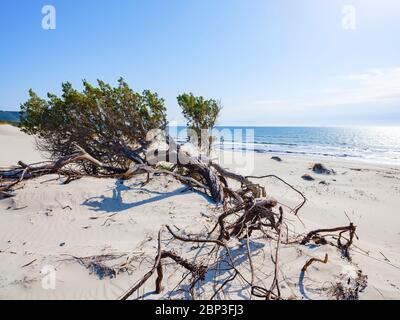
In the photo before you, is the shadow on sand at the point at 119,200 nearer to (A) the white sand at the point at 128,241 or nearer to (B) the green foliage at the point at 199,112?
(A) the white sand at the point at 128,241

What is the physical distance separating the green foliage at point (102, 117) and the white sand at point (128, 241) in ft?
7.37

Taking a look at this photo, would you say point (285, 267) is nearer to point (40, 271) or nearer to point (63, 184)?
point (40, 271)

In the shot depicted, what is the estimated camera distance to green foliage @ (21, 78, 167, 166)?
8.88 m

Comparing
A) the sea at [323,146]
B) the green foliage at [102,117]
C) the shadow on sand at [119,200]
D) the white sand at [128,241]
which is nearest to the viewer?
the white sand at [128,241]

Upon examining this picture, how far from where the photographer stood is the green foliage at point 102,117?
8.88m

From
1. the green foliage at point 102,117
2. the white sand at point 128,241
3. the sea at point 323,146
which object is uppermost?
the green foliage at point 102,117

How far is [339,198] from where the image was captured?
10.1 m

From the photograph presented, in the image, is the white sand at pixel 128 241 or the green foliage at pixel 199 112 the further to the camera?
the green foliage at pixel 199 112

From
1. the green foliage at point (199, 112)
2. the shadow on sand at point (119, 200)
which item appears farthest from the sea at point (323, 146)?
the shadow on sand at point (119, 200)

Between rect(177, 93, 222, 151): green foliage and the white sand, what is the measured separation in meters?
3.58

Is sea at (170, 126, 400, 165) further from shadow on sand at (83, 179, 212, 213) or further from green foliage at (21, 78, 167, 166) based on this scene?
shadow on sand at (83, 179, 212, 213)

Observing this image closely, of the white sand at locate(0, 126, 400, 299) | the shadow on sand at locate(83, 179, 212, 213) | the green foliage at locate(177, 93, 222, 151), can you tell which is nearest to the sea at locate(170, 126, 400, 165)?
the green foliage at locate(177, 93, 222, 151)

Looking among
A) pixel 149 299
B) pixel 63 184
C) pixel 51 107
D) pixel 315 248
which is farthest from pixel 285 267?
pixel 51 107
